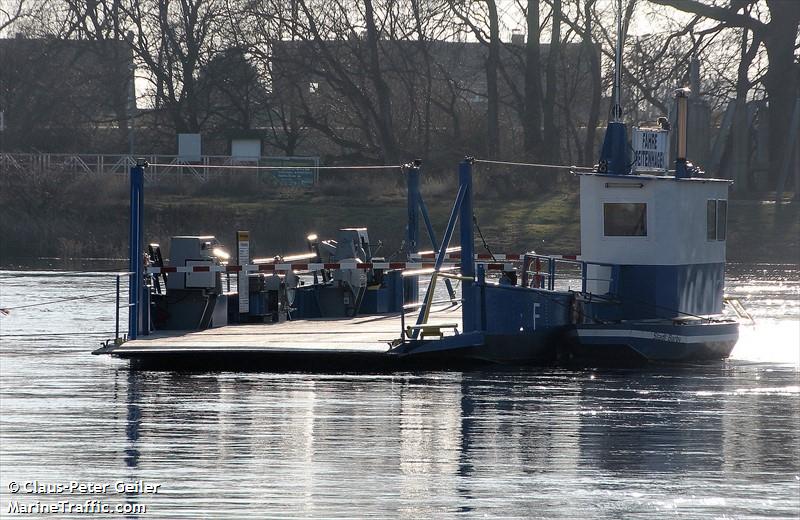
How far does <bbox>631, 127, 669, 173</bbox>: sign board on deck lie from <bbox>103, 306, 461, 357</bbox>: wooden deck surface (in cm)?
331

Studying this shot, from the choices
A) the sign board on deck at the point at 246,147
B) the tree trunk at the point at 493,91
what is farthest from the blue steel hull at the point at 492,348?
the sign board on deck at the point at 246,147

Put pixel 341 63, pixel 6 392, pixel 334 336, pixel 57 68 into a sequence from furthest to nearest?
pixel 57 68 → pixel 341 63 → pixel 334 336 → pixel 6 392

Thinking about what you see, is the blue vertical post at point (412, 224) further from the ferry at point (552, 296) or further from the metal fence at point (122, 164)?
the metal fence at point (122, 164)

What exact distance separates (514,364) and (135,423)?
623cm

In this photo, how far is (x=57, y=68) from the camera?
63062mm

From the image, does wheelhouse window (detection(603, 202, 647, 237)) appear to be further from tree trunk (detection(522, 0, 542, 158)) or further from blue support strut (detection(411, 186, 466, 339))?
tree trunk (detection(522, 0, 542, 158))

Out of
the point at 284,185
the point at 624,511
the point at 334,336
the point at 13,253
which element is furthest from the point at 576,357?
the point at 284,185

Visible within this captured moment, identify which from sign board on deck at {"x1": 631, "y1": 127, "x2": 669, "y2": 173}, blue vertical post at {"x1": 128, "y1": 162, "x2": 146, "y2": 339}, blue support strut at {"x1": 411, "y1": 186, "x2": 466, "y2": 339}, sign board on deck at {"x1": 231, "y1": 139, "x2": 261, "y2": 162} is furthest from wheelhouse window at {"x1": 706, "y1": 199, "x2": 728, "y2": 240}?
sign board on deck at {"x1": 231, "y1": 139, "x2": 261, "y2": 162}

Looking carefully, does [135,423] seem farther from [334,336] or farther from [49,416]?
[334,336]

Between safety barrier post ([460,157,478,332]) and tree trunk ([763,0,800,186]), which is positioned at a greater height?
tree trunk ([763,0,800,186])

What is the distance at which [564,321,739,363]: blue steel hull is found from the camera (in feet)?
63.0

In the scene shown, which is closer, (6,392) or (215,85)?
(6,392)

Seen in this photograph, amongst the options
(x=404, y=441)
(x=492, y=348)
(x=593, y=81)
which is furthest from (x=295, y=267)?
(x=593, y=81)

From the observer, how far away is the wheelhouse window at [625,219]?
19.5 m
